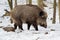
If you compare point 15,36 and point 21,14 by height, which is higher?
point 21,14

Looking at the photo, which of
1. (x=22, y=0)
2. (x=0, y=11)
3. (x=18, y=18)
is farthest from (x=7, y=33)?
(x=22, y=0)

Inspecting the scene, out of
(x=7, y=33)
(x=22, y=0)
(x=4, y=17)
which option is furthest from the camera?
(x=22, y=0)

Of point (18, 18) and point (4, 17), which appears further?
point (4, 17)

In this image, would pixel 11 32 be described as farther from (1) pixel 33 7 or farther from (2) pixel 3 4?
(2) pixel 3 4

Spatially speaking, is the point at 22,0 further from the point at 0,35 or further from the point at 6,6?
the point at 0,35

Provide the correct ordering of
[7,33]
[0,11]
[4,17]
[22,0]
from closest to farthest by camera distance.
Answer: [7,33]
[4,17]
[0,11]
[22,0]

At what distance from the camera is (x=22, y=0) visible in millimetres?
19156

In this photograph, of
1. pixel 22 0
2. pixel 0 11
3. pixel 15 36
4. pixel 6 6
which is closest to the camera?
pixel 15 36

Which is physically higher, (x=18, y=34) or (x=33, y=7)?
(x=33, y=7)

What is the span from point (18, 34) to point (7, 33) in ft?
1.43

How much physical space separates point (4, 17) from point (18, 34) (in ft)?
18.1

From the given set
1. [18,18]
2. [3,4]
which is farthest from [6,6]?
[18,18]

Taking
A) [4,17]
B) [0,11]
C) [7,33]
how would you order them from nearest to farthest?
[7,33]
[4,17]
[0,11]

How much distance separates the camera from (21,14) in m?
9.05
